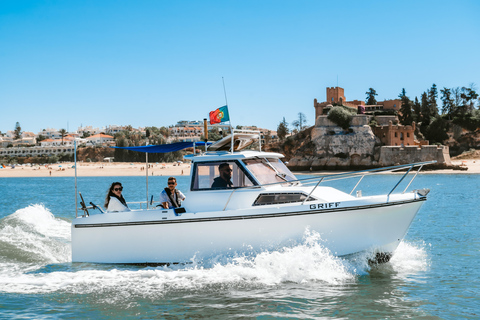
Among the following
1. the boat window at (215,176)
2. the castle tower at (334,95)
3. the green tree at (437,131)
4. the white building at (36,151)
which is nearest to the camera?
the boat window at (215,176)

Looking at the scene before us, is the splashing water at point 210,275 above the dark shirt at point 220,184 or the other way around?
the other way around

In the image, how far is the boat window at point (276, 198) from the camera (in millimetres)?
7672

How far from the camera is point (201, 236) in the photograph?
761cm

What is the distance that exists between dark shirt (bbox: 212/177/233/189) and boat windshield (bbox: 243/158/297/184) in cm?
46

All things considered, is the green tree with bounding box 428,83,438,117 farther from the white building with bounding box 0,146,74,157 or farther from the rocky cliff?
the white building with bounding box 0,146,74,157

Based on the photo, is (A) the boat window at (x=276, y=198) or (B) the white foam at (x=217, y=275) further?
(A) the boat window at (x=276, y=198)

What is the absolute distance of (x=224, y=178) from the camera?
809cm

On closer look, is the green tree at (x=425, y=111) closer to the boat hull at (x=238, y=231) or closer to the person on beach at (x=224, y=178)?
the boat hull at (x=238, y=231)

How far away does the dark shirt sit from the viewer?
8.02m

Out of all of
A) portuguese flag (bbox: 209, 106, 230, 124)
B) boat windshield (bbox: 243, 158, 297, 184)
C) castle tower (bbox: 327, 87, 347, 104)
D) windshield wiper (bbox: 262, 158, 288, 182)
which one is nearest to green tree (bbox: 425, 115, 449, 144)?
castle tower (bbox: 327, 87, 347, 104)

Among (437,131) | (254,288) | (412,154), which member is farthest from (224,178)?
(437,131)

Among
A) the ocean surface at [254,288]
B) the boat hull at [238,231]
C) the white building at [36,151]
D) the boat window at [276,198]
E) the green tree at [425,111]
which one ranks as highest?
the green tree at [425,111]

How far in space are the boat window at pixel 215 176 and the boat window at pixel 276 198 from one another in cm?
37

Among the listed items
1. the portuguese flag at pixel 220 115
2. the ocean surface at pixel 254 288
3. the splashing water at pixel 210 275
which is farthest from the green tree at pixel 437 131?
the splashing water at pixel 210 275
